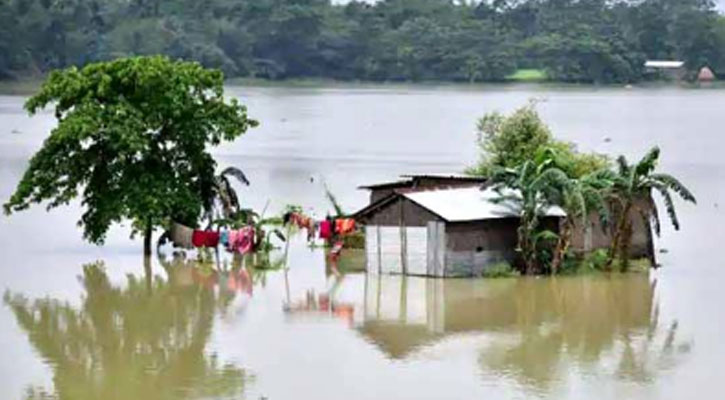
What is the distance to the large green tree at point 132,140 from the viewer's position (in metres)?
28.4

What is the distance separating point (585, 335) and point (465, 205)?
4393mm

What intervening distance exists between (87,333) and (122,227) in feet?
35.1

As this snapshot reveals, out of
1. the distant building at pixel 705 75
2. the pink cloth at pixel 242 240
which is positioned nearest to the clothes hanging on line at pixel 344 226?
the pink cloth at pixel 242 240

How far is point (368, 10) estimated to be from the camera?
132 meters

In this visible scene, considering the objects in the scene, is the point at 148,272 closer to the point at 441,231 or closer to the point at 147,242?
the point at 147,242

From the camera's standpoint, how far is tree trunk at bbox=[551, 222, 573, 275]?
26.8m

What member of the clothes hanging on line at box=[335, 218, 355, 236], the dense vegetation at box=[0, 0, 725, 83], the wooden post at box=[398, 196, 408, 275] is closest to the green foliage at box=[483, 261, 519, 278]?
the wooden post at box=[398, 196, 408, 275]

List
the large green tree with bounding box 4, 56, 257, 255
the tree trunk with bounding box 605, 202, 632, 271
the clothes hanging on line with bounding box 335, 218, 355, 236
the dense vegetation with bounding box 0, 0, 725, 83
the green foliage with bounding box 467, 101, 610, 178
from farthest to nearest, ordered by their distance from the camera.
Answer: the dense vegetation with bounding box 0, 0, 725, 83
the green foliage with bounding box 467, 101, 610, 178
the clothes hanging on line with bounding box 335, 218, 355, 236
the large green tree with bounding box 4, 56, 257, 255
the tree trunk with bounding box 605, 202, 632, 271

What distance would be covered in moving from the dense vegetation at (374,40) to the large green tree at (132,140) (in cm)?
8577

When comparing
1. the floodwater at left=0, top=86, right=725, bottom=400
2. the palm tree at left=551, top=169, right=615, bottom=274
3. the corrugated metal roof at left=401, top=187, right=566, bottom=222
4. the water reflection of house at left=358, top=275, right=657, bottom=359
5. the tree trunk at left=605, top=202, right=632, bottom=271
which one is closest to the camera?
the floodwater at left=0, top=86, right=725, bottom=400

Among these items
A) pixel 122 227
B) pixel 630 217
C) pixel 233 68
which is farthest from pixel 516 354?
pixel 233 68

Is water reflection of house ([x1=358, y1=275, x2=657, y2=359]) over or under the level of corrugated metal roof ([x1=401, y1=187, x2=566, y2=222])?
under

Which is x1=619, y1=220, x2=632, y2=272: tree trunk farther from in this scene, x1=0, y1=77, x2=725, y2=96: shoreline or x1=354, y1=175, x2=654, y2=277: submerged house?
x1=0, y1=77, x2=725, y2=96: shoreline

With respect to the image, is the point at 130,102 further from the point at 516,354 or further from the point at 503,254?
the point at 516,354
